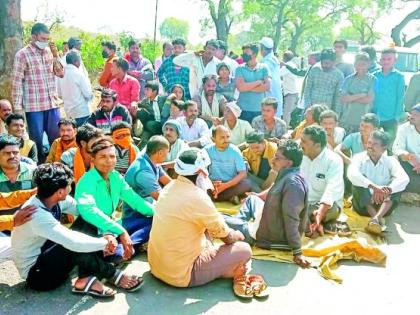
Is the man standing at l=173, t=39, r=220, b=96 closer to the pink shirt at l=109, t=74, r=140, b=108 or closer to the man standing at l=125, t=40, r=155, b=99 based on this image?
the pink shirt at l=109, t=74, r=140, b=108

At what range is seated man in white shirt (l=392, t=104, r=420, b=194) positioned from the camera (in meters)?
6.07

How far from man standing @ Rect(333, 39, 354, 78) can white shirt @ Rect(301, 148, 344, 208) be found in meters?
3.00

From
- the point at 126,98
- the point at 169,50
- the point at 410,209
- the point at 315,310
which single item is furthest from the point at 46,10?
the point at 315,310

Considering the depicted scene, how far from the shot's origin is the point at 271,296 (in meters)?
3.72

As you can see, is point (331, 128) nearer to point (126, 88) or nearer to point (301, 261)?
point (301, 261)

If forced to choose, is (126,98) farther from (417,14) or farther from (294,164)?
(417,14)

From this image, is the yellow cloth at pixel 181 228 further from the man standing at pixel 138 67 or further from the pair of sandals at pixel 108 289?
the man standing at pixel 138 67

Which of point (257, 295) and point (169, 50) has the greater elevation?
point (169, 50)

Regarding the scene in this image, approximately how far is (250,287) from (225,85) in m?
4.42

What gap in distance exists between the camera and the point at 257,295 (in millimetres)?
3658

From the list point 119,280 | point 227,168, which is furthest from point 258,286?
point 227,168

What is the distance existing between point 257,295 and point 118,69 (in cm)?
485

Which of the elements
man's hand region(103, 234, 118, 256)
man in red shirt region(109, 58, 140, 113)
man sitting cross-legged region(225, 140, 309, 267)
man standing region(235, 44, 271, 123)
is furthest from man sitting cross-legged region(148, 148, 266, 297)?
man in red shirt region(109, 58, 140, 113)

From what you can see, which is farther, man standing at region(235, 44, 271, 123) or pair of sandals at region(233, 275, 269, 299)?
man standing at region(235, 44, 271, 123)
